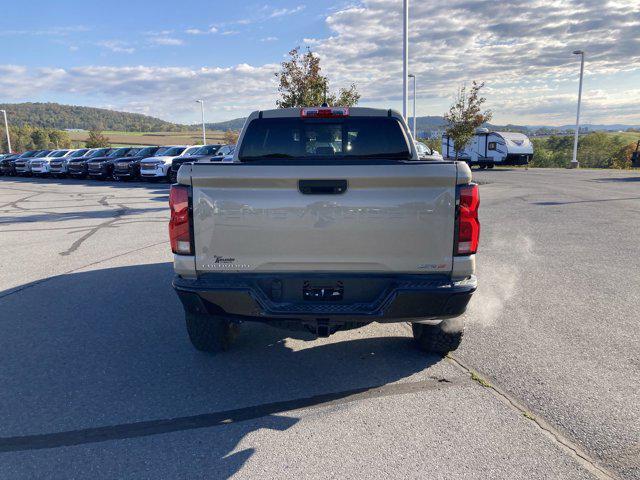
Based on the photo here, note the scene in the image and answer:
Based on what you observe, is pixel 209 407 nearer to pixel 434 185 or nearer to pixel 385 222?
pixel 385 222

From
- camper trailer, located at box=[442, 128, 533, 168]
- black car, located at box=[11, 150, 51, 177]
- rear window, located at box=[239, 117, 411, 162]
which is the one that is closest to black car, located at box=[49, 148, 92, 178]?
black car, located at box=[11, 150, 51, 177]

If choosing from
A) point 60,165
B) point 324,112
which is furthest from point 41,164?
point 324,112

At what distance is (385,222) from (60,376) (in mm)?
2845

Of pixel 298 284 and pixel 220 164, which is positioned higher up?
pixel 220 164

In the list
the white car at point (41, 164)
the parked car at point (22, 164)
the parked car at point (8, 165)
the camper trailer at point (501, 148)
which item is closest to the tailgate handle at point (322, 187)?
the camper trailer at point (501, 148)

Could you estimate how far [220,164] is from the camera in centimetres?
308

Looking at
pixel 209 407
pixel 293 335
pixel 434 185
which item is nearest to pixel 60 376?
pixel 209 407

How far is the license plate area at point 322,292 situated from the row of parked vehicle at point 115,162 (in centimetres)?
1563

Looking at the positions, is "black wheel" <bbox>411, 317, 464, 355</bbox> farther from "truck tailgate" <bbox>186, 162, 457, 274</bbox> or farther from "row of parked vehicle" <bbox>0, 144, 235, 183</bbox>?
"row of parked vehicle" <bbox>0, 144, 235, 183</bbox>

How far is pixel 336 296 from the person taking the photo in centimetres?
317

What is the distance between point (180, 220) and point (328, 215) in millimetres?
1002

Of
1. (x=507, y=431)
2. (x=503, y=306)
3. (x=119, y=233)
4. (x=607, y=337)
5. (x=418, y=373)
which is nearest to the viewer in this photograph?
(x=507, y=431)

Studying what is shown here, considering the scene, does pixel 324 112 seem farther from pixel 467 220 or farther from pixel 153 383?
pixel 153 383

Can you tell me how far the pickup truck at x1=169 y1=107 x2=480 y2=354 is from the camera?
9.88 feet
